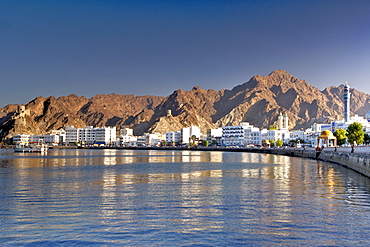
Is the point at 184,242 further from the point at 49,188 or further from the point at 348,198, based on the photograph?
the point at 49,188

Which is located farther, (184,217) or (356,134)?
(356,134)

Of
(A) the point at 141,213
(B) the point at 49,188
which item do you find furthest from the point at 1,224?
(B) the point at 49,188

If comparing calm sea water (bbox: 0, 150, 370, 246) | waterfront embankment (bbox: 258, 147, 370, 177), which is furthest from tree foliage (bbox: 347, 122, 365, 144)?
calm sea water (bbox: 0, 150, 370, 246)

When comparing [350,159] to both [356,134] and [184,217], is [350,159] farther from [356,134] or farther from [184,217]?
[356,134]

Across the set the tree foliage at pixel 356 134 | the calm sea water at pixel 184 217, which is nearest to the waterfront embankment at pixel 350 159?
the calm sea water at pixel 184 217

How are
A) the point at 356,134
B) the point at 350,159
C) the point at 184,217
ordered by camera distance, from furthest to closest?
the point at 356,134
the point at 350,159
the point at 184,217

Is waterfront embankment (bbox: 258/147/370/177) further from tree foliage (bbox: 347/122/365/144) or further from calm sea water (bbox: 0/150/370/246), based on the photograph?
tree foliage (bbox: 347/122/365/144)

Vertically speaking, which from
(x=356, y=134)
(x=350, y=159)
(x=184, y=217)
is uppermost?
(x=356, y=134)

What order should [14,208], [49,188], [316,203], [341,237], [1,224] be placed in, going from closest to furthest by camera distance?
[341,237], [1,224], [14,208], [316,203], [49,188]

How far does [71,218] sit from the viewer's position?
54.5 feet

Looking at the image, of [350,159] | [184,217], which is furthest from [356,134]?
[184,217]

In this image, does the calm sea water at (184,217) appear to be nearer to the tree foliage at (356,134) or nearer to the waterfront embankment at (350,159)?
the waterfront embankment at (350,159)

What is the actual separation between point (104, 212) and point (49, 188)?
1136cm

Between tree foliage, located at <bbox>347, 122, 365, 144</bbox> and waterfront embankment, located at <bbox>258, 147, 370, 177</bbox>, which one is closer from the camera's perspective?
waterfront embankment, located at <bbox>258, 147, 370, 177</bbox>
